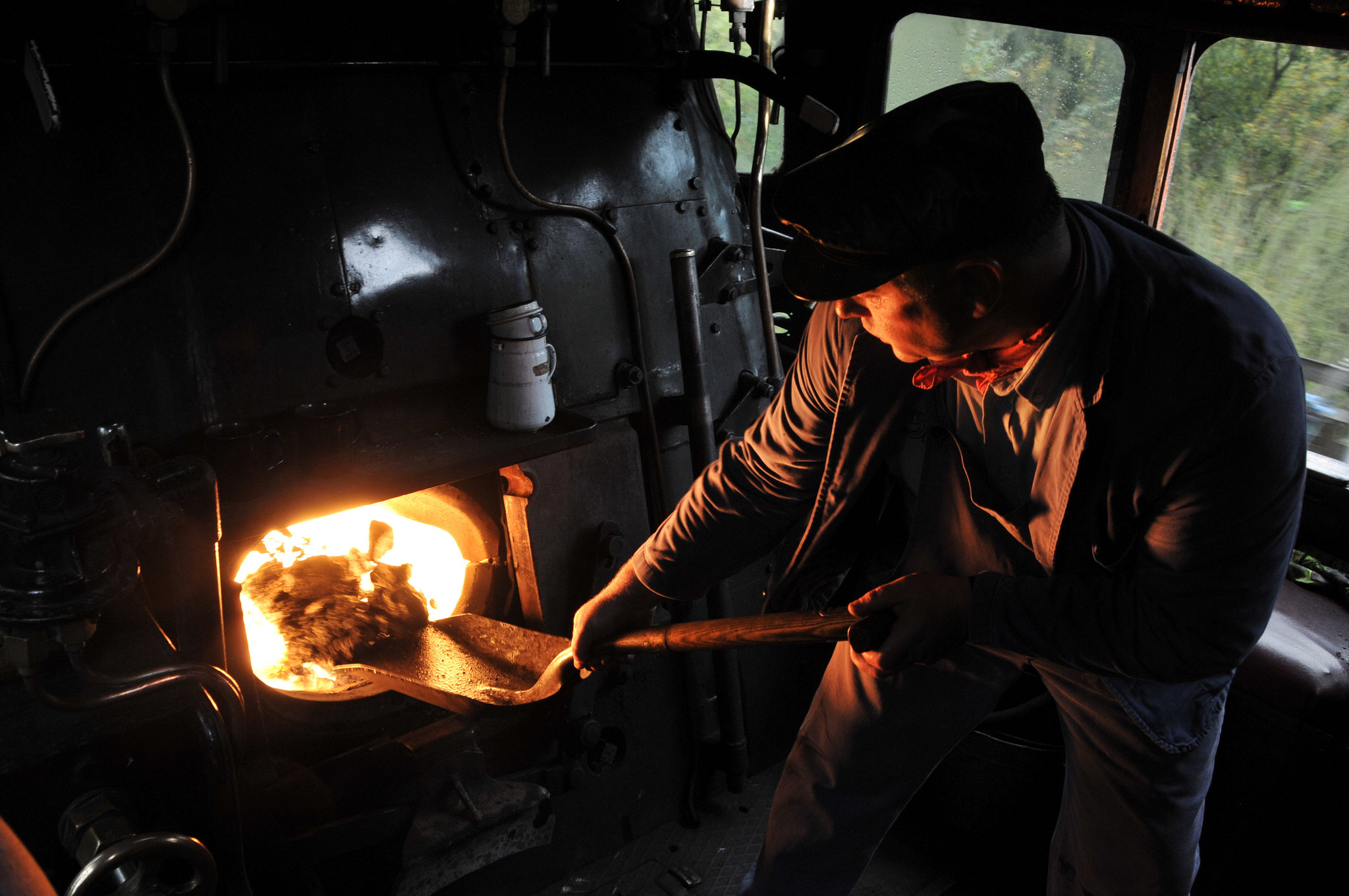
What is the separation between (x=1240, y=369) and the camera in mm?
1393

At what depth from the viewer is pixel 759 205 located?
2.81 metres

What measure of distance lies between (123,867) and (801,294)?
1.36 m

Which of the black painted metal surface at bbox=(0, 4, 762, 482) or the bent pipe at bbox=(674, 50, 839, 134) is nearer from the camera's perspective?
→ the black painted metal surface at bbox=(0, 4, 762, 482)

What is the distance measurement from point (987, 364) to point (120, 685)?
155 cm

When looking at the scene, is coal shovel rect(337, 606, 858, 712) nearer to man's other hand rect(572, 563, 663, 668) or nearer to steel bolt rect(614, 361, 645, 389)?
man's other hand rect(572, 563, 663, 668)

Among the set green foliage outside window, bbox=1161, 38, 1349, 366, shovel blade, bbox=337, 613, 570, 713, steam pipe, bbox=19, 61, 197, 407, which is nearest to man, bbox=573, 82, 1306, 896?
shovel blade, bbox=337, 613, 570, 713

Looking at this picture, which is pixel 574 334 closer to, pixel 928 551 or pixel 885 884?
pixel 928 551

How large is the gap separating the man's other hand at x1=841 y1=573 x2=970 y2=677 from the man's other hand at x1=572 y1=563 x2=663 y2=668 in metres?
0.58

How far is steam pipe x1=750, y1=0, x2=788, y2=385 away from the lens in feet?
8.93

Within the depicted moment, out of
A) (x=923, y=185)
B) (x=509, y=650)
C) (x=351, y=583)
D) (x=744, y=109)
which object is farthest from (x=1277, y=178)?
(x=351, y=583)

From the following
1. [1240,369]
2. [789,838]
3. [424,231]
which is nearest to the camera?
[1240,369]

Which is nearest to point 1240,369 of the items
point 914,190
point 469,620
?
point 914,190

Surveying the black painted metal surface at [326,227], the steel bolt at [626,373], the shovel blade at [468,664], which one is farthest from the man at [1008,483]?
the black painted metal surface at [326,227]

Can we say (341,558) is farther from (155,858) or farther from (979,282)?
(979,282)
